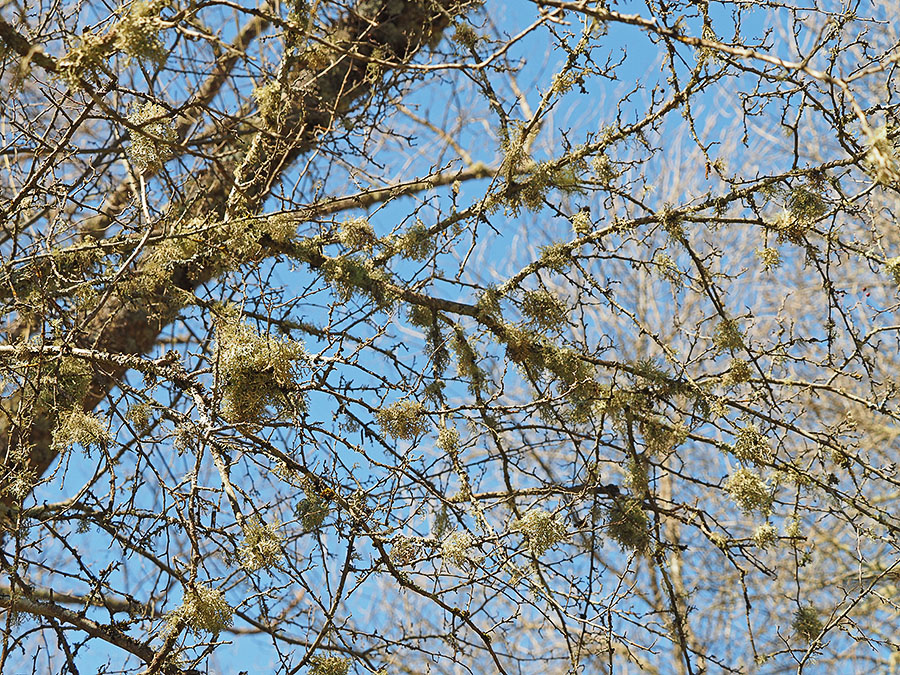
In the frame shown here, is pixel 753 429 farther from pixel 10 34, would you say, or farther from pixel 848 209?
pixel 10 34

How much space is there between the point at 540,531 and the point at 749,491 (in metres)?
0.87

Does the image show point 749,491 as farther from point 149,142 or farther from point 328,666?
point 149,142

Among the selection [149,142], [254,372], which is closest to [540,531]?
[254,372]

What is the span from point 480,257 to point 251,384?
21.8ft

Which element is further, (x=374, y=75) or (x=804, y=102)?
(x=374, y=75)

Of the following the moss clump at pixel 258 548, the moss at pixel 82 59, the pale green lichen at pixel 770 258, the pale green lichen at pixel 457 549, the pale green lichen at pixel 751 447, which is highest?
the pale green lichen at pixel 770 258

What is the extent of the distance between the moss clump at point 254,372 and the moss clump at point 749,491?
1645mm

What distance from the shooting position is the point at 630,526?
3.74m

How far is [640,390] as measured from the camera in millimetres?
3805

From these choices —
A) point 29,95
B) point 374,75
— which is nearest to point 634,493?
point 374,75

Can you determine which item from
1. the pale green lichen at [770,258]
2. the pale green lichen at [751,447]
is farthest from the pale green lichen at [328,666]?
the pale green lichen at [770,258]

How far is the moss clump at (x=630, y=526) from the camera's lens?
3717 mm

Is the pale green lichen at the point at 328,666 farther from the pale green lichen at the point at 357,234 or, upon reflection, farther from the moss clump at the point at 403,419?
the pale green lichen at the point at 357,234

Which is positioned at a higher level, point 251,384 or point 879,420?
point 879,420
